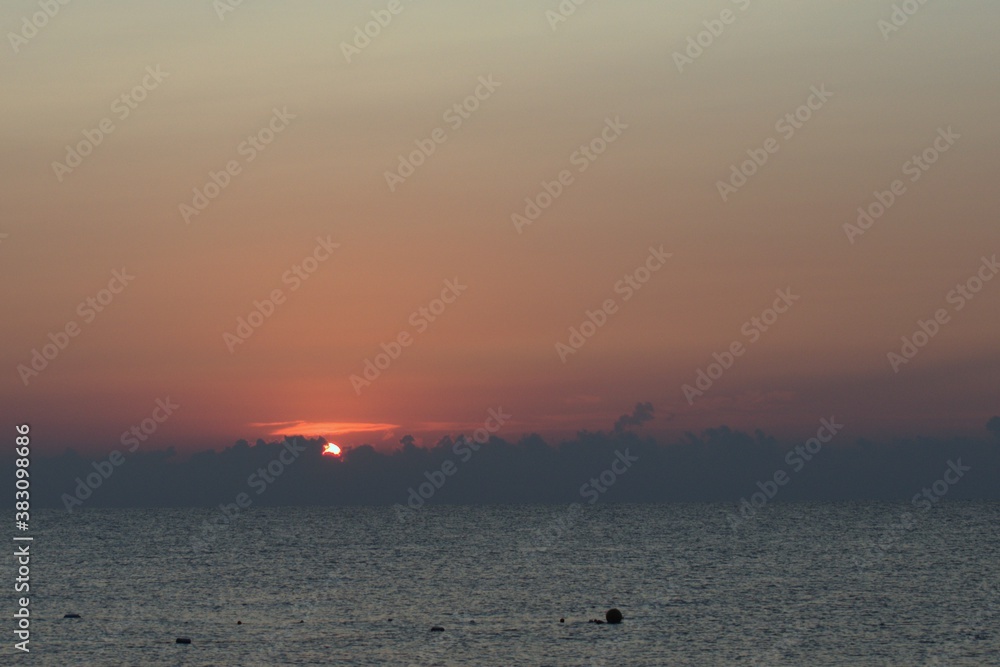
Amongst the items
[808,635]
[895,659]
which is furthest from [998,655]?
[808,635]

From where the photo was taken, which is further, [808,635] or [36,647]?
[808,635]

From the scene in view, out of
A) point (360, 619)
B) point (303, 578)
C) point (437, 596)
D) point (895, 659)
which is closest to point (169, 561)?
point (303, 578)

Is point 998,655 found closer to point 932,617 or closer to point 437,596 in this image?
point 932,617

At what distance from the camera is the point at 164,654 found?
266ft

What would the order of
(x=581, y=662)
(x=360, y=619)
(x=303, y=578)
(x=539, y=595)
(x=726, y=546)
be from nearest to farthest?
1. (x=581, y=662)
2. (x=360, y=619)
3. (x=539, y=595)
4. (x=303, y=578)
5. (x=726, y=546)

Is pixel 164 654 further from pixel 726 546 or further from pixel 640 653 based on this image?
pixel 726 546

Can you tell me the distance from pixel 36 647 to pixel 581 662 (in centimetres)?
4163

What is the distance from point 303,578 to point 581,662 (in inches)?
2713

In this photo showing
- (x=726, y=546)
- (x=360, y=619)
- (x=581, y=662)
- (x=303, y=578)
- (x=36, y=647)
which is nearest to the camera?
(x=581, y=662)

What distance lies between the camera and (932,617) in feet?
326

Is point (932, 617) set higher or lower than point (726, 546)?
lower

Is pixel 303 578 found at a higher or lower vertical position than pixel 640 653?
higher

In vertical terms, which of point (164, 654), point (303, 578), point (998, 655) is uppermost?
point (303, 578)

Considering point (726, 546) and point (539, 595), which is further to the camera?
point (726, 546)
